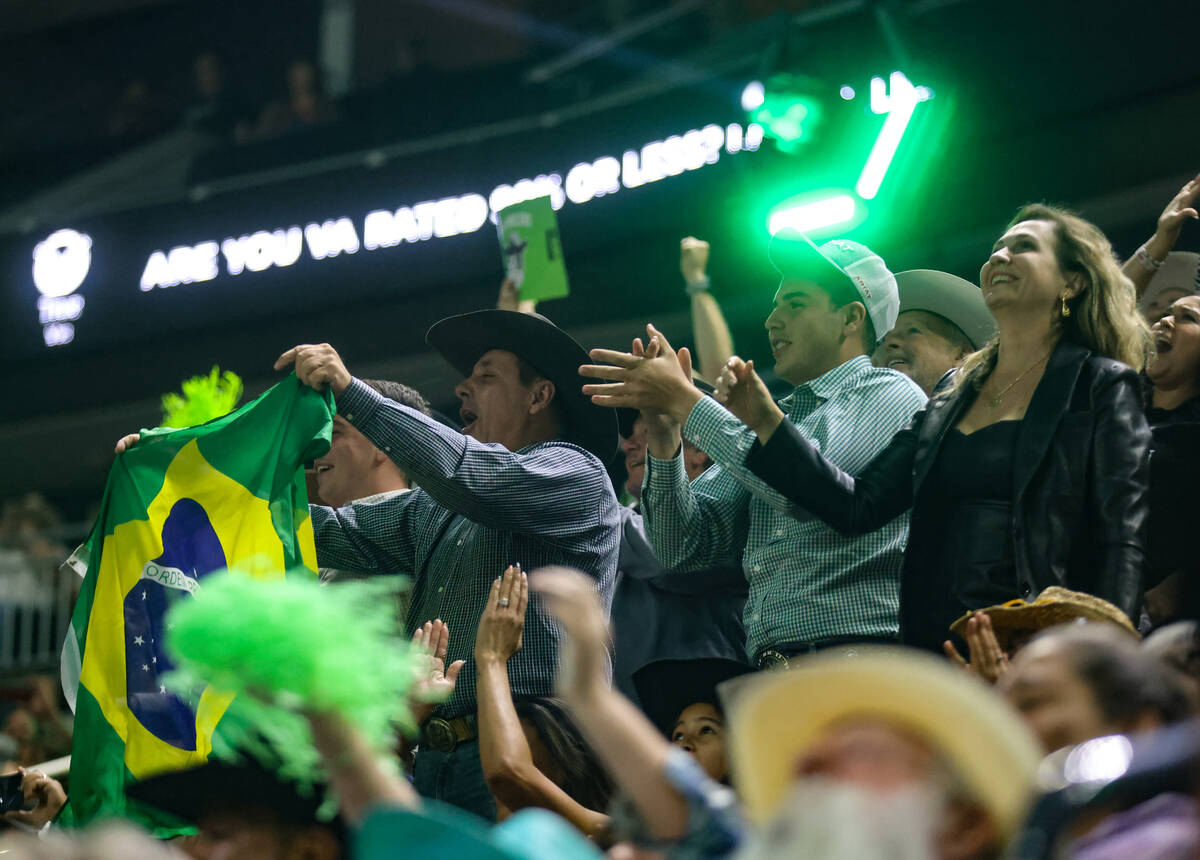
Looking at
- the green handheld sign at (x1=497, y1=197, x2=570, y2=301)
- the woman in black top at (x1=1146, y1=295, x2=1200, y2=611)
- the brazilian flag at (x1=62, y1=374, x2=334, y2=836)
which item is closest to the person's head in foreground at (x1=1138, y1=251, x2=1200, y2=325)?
the woman in black top at (x1=1146, y1=295, x2=1200, y2=611)

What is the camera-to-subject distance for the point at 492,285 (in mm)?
11062

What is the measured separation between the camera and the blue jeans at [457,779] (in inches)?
149

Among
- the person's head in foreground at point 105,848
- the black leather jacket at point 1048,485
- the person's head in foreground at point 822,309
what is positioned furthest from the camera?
the person's head in foreground at point 822,309

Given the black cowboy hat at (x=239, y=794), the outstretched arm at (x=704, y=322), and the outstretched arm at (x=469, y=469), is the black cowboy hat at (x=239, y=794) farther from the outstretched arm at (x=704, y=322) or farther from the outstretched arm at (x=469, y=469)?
the outstretched arm at (x=704, y=322)

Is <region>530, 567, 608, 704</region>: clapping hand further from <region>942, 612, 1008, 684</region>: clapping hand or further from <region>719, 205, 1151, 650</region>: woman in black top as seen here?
<region>719, 205, 1151, 650</region>: woman in black top

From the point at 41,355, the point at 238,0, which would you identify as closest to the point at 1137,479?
the point at 41,355

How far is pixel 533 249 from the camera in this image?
5754mm

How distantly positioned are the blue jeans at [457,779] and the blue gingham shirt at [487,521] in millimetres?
105

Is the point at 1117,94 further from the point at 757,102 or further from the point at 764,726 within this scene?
the point at 764,726

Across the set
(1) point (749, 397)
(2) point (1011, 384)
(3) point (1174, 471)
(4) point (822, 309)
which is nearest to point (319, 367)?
(1) point (749, 397)

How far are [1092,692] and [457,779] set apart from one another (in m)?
1.96

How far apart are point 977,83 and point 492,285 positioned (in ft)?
12.2

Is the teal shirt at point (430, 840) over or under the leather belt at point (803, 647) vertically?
under

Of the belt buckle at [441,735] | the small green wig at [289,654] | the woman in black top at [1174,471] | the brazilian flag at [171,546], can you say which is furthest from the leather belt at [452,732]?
the small green wig at [289,654]
